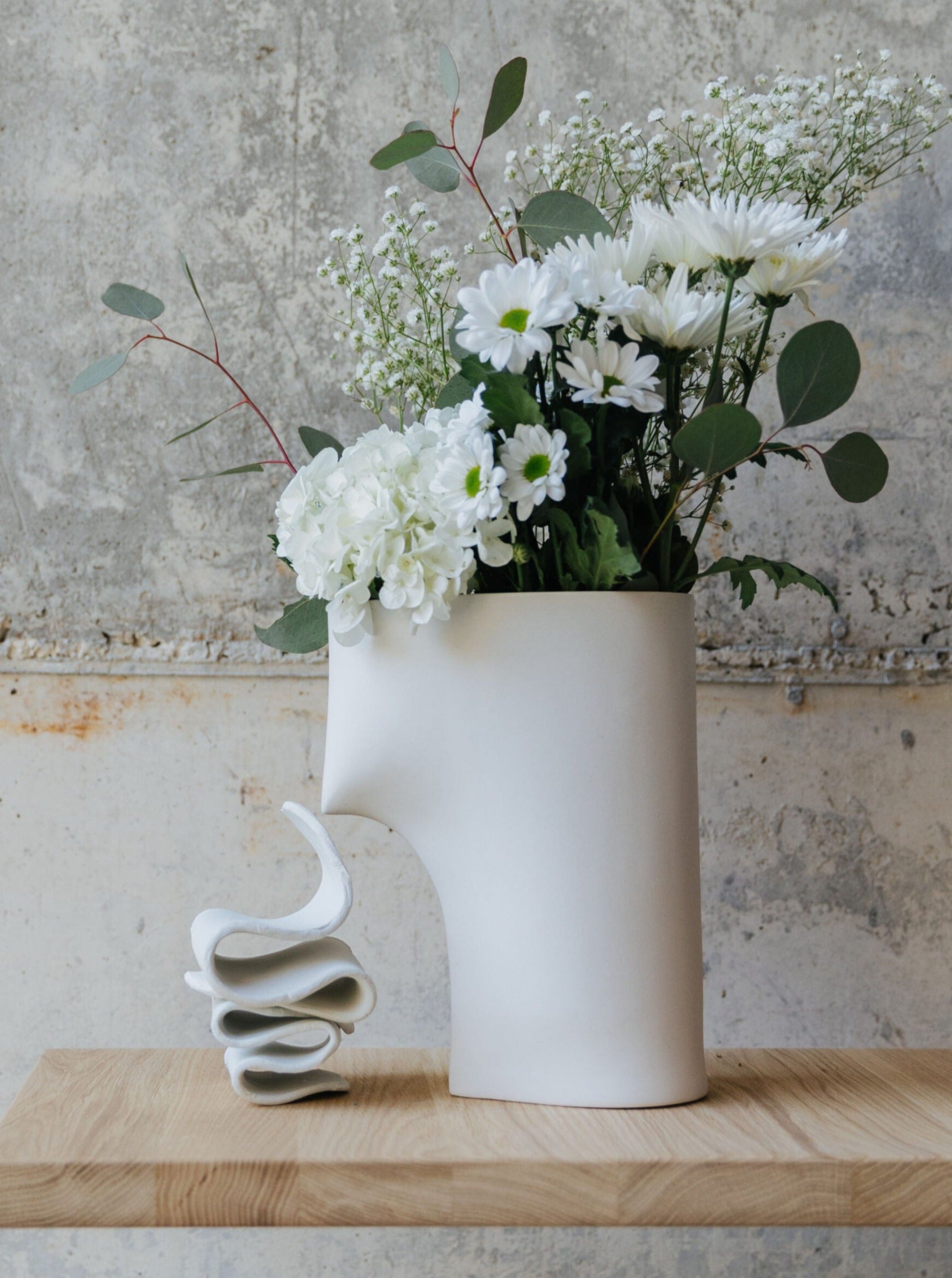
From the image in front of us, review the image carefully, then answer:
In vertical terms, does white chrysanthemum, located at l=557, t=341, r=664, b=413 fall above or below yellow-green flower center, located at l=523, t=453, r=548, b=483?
above

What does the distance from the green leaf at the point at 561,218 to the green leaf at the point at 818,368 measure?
6.3 inches

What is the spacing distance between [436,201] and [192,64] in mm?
306

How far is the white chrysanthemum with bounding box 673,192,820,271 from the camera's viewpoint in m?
0.71

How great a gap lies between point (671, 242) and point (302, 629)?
38 centimetres

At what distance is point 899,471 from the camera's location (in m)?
1.21

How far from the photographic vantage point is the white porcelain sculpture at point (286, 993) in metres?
0.77

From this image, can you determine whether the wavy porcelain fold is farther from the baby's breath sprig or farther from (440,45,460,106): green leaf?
(440,45,460,106): green leaf

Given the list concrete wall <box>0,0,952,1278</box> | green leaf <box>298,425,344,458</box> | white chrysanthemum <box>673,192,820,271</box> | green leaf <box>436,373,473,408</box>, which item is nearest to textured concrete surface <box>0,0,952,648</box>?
concrete wall <box>0,0,952,1278</box>

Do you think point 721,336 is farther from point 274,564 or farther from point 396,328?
point 274,564

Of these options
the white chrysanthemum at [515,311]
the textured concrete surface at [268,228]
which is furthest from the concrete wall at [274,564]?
the white chrysanthemum at [515,311]

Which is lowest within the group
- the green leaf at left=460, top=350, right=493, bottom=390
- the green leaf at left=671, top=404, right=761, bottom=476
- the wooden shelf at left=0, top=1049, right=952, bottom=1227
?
the wooden shelf at left=0, top=1049, right=952, bottom=1227

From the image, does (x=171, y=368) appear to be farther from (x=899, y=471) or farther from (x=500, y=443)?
(x=899, y=471)

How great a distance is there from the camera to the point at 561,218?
0.78 m

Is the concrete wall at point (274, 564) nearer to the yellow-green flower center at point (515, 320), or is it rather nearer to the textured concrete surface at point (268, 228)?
the textured concrete surface at point (268, 228)
